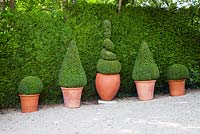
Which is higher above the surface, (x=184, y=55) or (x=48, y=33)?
(x=48, y=33)

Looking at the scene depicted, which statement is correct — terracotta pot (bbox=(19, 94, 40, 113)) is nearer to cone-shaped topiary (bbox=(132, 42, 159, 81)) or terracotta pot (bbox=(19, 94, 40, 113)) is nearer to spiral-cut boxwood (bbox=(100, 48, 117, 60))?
spiral-cut boxwood (bbox=(100, 48, 117, 60))

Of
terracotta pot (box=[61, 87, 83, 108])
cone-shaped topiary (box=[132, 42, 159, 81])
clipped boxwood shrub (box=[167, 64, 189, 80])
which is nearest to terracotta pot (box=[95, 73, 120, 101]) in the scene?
cone-shaped topiary (box=[132, 42, 159, 81])

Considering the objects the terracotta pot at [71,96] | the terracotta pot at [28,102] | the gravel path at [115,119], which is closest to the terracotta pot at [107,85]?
the gravel path at [115,119]

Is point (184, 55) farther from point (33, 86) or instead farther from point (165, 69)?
point (33, 86)

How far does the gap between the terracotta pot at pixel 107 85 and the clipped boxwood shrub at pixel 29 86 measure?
1.36 metres

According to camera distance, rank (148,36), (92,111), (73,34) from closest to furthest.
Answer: (92,111)
(73,34)
(148,36)

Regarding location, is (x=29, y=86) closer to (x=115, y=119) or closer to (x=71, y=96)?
(x=71, y=96)

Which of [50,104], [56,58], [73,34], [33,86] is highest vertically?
[73,34]

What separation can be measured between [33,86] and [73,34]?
1619mm

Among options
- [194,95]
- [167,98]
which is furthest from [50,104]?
[194,95]

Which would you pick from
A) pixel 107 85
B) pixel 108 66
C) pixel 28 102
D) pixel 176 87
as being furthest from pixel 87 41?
pixel 176 87

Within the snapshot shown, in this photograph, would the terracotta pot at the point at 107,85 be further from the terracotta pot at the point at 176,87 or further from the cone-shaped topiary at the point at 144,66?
the terracotta pot at the point at 176,87

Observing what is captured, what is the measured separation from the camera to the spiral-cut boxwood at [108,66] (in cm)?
731

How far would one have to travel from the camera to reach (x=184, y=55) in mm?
8531
